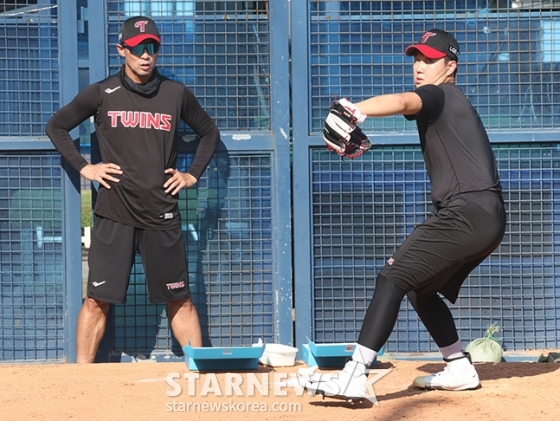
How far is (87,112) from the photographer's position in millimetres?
6734

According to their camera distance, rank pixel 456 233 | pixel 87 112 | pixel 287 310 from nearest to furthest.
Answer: pixel 456 233 → pixel 87 112 → pixel 287 310

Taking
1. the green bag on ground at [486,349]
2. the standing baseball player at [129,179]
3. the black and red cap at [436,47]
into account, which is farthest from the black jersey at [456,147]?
the standing baseball player at [129,179]

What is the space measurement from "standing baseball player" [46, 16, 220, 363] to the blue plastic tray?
2.25 feet

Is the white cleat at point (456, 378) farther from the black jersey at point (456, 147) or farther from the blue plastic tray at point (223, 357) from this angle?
the blue plastic tray at point (223, 357)

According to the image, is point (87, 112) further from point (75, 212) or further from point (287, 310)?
point (287, 310)

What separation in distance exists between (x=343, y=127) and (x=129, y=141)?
240cm

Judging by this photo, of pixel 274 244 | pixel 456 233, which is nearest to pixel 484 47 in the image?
pixel 274 244

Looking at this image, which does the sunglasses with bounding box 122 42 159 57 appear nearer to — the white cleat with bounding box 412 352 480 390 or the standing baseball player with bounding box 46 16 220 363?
the standing baseball player with bounding box 46 16 220 363

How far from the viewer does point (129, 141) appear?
6703 mm

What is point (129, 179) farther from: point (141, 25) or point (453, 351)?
point (453, 351)

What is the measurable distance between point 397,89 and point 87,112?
2.36m

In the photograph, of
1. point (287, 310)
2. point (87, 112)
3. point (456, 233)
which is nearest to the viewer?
point (456, 233)

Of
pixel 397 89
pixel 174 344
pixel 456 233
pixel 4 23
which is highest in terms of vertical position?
pixel 4 23

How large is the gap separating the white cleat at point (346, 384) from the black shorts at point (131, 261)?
216 centimetres
